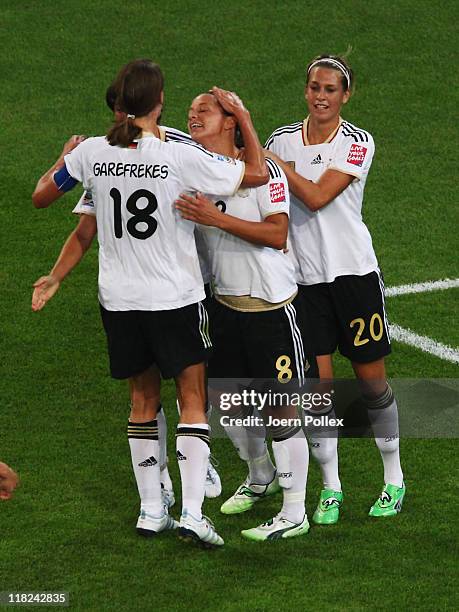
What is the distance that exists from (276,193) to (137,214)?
670 millimetres

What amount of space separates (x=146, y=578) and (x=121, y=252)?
1503mm

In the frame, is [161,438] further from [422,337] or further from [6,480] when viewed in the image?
[422,337]

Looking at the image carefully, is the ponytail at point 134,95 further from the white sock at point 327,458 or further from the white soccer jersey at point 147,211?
the white sock at point 327,458

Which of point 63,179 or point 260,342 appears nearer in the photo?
point 63,179

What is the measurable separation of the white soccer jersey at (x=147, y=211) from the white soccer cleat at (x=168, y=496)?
46.6 inches

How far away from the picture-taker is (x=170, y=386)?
29.4 ft

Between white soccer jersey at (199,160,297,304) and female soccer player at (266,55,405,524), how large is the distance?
354mm

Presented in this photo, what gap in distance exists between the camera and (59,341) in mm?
9617

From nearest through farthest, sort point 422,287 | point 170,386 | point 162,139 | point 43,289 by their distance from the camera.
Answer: point 162,139
point 43,289
point 170,386
point 422,287

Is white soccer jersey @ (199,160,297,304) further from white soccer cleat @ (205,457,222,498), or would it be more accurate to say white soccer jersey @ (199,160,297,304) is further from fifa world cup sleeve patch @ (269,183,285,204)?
white soccer cleat @ (205,457,222,498)

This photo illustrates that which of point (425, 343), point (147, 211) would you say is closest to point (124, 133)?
point (147, 211)

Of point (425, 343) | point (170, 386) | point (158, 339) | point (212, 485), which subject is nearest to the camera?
point (158, 339)

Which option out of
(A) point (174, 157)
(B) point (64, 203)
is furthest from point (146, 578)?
(B) point (64, 203)

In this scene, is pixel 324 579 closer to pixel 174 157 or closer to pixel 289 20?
pixel 174 157
